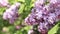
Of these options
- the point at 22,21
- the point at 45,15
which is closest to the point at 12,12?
the point at 22,21

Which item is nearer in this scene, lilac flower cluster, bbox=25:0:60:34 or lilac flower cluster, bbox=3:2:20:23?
lilac flower cluster, bbox=25:0:60:34

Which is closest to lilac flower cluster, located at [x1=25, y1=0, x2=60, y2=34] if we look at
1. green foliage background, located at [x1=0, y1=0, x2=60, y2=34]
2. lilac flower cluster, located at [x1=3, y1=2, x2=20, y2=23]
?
green foliage background, located at [x1=0, y1=0, x2=60, y2=34]

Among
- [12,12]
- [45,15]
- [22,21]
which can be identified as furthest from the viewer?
[22,21]

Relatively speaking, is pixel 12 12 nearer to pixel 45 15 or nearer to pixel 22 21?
pixel 22 21

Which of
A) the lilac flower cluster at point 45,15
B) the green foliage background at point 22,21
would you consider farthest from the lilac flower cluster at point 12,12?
the lilac flower cluster at point 45,15

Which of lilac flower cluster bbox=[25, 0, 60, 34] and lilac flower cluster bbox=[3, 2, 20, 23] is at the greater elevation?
lilac flower cluster bbox=[3, 2, 20, 23]

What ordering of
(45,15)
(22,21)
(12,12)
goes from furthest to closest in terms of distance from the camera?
(22,21)
(12,12)
(45,15)

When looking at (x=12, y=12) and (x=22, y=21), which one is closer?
(x=12, y=12)

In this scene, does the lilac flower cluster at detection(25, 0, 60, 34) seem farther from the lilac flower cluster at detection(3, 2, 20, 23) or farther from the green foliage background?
the lilac flower cluster at detection(3, 2, 20, 23)

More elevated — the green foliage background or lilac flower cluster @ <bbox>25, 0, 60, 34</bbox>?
the green foliage background
